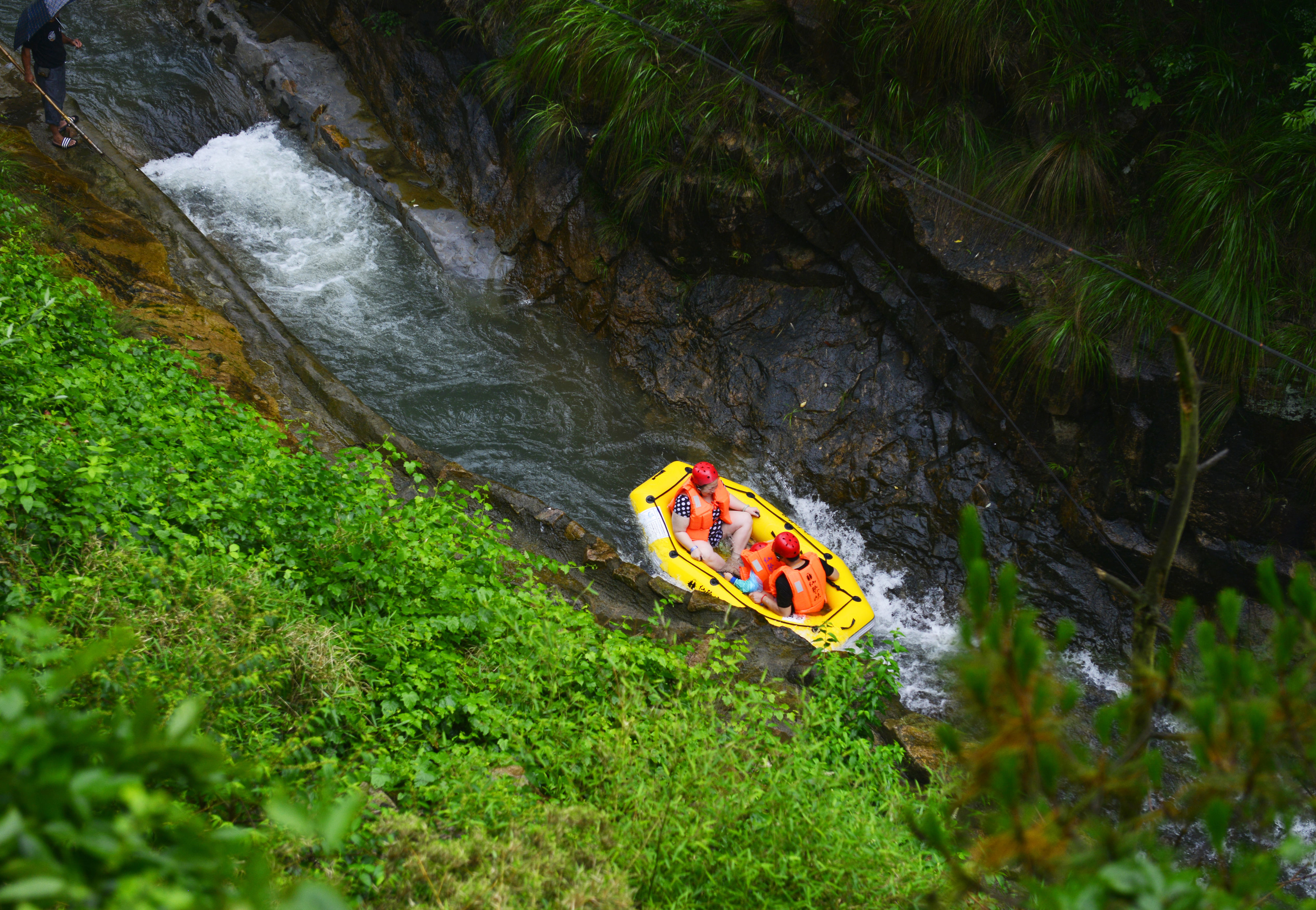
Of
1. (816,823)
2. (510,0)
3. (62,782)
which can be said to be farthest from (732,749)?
(510,0)

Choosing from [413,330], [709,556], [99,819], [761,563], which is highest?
[99,819]

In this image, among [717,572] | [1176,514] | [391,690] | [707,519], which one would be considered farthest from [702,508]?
[1176,514]

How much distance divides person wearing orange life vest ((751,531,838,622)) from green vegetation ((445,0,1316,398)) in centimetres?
241

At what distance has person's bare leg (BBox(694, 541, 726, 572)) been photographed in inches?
263

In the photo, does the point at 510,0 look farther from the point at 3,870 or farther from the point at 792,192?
the point at 3,870

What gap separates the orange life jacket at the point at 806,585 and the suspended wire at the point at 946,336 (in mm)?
1952

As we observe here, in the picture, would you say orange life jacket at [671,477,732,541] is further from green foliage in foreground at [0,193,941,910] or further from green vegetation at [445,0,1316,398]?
green vegetation at [445,0,1316,398]

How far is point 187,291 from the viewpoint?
22.8 feet

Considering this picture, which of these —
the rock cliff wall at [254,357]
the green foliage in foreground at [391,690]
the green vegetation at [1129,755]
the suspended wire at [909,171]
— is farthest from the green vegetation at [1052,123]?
the green vegetation at [1129,755]

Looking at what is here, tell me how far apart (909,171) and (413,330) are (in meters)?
5.24

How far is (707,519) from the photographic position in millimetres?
6762

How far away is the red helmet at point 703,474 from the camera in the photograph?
6773 millimetres

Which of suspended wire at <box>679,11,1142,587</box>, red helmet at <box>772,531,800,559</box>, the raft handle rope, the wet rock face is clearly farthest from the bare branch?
the wet rock face

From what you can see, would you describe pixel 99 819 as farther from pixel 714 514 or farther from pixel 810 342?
pixel 810 342
